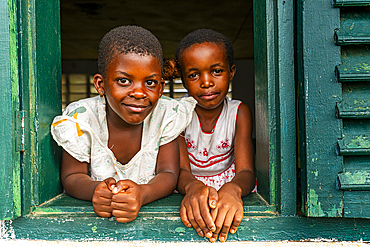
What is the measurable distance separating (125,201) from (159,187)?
31 cm

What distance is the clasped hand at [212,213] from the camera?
45.8 inches

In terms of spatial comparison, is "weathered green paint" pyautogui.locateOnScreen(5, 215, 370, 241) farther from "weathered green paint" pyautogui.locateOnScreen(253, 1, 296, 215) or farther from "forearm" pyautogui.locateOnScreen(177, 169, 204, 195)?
"forearm" pyautogui.locateOnScreen(177, 169, 204, 195)

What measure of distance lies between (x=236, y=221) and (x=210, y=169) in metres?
0.90

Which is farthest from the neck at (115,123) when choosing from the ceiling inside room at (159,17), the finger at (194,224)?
the ceiling inside room at (159,17)

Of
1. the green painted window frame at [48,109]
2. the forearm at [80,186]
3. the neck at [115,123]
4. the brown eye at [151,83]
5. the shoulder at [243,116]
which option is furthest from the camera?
the shoulder at [243,116]

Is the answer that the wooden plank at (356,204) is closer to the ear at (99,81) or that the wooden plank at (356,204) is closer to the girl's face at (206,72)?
the girl's face at (206,72)

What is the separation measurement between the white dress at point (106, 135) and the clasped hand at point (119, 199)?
16.6 inches

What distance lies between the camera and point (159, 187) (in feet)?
4.73

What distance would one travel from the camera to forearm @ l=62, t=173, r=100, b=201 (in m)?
1.39

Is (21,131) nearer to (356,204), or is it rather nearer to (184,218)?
(184,218)

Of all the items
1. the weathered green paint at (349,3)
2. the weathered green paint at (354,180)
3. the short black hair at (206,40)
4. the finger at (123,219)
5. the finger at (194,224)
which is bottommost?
the finger at (194,224)

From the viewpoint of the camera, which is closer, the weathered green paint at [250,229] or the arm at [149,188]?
the arm at [149,188]

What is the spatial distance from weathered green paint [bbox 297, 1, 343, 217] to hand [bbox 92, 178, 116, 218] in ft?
2.58

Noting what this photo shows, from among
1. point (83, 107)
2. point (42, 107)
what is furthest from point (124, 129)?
point (42, 107)
